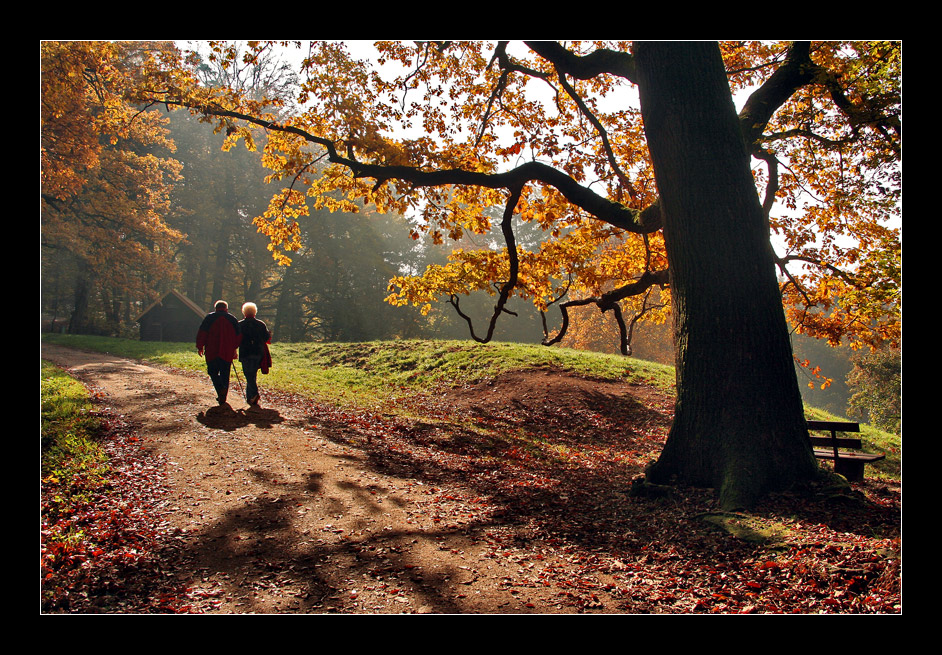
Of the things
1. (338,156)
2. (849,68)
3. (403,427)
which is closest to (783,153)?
(849,68)

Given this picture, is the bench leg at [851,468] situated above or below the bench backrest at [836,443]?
below

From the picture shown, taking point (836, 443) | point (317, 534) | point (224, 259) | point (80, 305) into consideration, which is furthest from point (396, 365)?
point (224, 259)

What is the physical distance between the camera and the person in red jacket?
29.0 feet

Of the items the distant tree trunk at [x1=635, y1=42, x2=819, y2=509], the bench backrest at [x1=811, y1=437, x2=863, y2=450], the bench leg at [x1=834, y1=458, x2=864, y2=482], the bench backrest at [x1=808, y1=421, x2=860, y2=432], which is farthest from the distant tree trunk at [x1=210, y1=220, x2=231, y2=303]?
the bench leg at [x1=834, y1=458, x2=864, y2=482]

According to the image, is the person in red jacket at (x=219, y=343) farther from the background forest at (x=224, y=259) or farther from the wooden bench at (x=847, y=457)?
the background forest at (x=224, y=259)

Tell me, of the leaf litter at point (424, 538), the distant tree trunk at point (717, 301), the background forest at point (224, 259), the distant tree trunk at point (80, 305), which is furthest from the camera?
the distant tree trunk at point (80, 305)

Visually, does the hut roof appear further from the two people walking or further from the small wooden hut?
the two people walking

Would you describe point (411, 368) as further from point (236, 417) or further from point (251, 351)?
point (236, 417)

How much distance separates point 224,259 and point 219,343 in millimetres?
33239

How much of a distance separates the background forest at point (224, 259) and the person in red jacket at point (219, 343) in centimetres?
1563

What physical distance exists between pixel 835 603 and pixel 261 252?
40669mm

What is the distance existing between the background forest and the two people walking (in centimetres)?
1544

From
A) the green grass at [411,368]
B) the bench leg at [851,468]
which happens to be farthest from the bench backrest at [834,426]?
the green grass at [411,368]

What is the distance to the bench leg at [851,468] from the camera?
20.1ft
